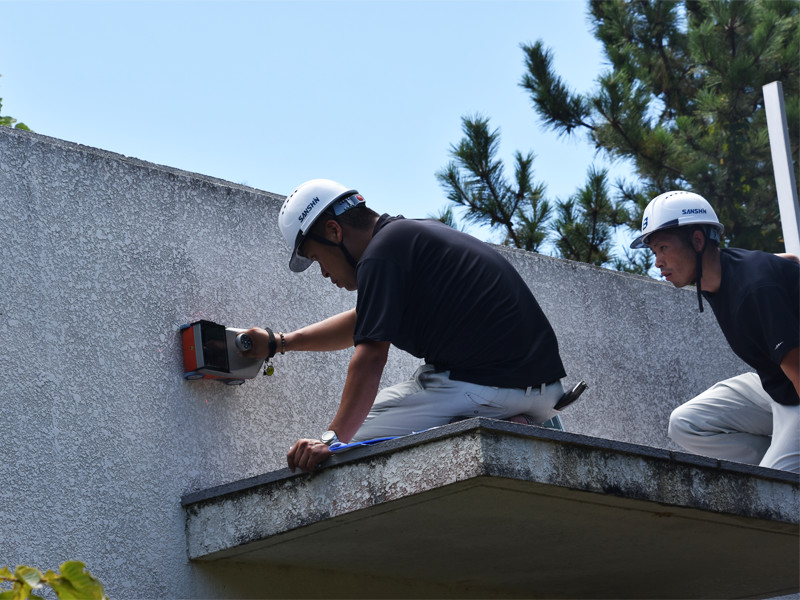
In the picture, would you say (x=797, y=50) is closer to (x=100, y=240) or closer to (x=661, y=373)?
(x=661, y=373)

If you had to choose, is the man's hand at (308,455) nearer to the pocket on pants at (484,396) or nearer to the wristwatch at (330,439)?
the wristwatch at (330,439)

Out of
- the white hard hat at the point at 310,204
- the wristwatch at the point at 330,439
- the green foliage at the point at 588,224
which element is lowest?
the wristwatch at the point at 330,439

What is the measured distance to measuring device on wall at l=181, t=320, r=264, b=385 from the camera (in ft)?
13.6

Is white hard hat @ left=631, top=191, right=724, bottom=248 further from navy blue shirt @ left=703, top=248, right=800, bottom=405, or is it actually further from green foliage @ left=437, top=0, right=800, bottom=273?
green foliage @ left=437, top=0, right=800, bottom=273

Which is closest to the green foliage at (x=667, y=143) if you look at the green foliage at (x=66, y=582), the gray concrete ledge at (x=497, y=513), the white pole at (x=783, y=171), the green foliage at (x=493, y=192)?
the green foliage at (x=493, y=192)

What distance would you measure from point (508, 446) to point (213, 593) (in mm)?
1366

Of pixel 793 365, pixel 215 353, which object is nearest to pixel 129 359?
pixel 215 353

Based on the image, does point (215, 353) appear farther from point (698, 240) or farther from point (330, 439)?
point (698, 240)

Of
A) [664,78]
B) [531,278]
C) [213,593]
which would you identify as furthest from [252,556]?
[664,78]

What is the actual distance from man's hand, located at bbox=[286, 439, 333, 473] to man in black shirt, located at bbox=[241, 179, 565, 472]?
34 millimetres

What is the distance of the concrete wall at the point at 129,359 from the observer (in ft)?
12.3

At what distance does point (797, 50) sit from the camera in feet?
42.8

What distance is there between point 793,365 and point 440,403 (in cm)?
138

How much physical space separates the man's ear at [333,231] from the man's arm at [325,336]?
43 centimetres
